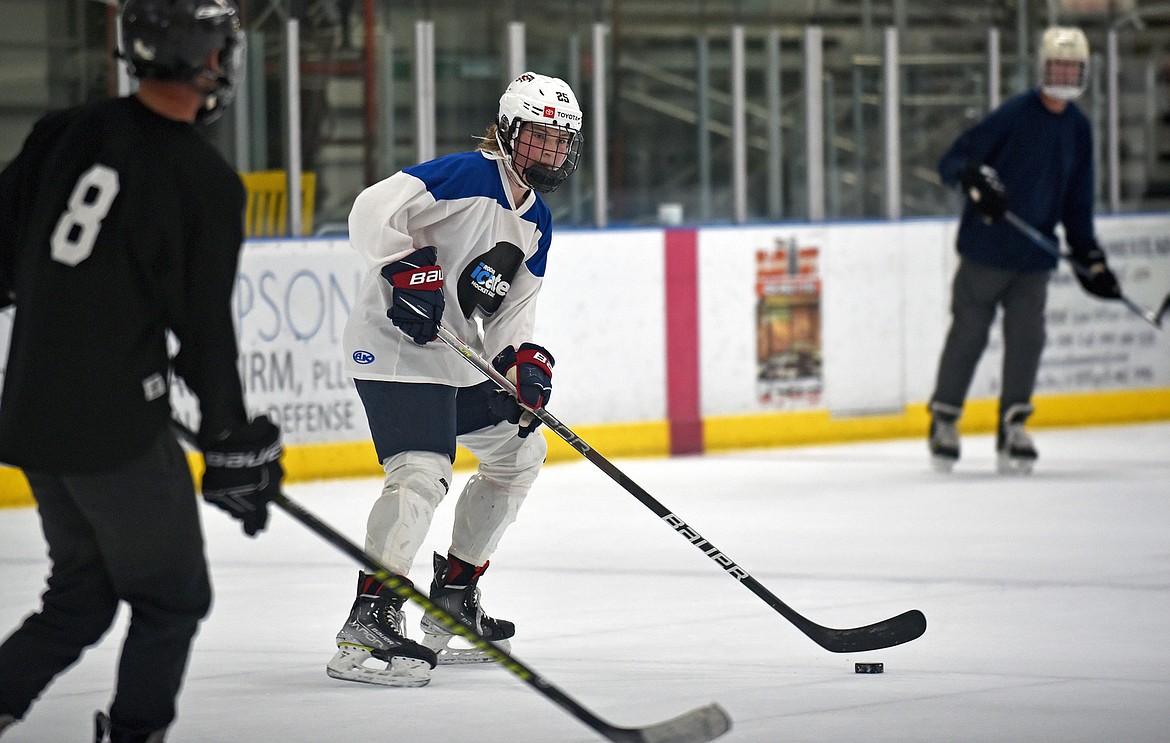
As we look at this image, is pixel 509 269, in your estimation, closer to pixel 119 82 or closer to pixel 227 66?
pixel 227 66

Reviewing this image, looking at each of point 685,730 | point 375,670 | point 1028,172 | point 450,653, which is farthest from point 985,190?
point 685,730

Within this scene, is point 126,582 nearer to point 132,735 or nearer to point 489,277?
point 132,735

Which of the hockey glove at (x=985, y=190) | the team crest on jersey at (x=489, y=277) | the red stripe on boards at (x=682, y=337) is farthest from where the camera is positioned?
the red stripe on boards at (x=682, y=337)

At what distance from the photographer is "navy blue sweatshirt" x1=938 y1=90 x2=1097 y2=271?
22.6 ft

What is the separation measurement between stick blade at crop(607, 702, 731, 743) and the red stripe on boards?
188 inches

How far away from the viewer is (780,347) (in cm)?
792

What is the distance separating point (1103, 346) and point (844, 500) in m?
2.80

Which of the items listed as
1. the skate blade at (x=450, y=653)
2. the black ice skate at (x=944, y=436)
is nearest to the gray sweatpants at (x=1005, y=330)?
the black ice skate at (x=944, y=436)

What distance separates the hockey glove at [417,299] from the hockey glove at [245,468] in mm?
934

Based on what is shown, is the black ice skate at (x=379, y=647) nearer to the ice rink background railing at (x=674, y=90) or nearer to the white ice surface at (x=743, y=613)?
the white ice surface at (x=743, y=613)

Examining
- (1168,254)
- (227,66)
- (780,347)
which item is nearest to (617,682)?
(227,66)

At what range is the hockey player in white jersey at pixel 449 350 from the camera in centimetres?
356

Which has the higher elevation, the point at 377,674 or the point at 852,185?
the point at 852,185

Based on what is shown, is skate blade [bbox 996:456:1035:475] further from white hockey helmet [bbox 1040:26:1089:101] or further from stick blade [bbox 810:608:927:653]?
stick blade [bbox 810:608:927:653]
